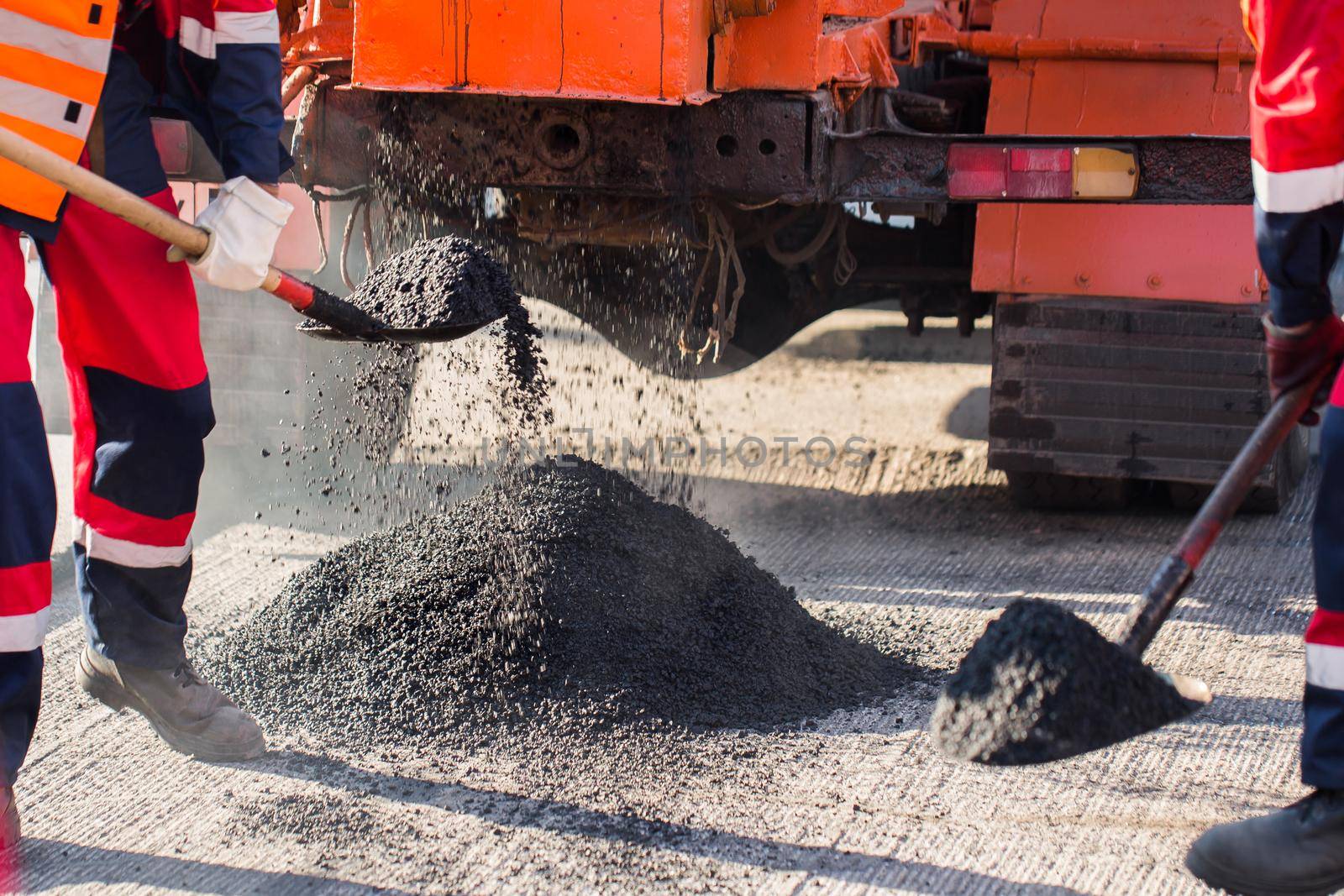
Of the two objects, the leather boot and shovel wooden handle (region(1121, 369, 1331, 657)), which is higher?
shovel wooden handle (region(1121, 369, 1331, 657))

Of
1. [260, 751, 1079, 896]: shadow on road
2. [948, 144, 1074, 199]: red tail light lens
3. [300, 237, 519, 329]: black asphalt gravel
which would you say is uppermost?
[948, 144, 1074, 199]: red tail light lens

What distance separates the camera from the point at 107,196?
216cm

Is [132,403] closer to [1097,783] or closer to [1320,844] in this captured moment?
[1097,783]

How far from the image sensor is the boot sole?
78.5 inches

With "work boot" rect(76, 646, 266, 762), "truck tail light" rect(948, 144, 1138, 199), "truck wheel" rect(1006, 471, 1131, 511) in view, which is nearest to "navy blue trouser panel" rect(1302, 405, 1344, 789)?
"truck tail light" rect(948, 144, 1138, 199)

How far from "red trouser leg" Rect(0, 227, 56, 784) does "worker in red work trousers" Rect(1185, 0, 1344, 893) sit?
6.00 ft

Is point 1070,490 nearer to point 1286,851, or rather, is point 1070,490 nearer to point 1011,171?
point 1011,171

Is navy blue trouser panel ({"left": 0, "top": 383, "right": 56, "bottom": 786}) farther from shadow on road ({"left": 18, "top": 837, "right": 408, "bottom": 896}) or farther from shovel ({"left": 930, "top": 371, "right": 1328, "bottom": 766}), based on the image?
shovel ({"left": 930, "top": 371, "right": 1328, "bottom": 766})

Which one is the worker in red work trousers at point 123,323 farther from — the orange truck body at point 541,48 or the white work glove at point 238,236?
the orange truck body at point 541,48

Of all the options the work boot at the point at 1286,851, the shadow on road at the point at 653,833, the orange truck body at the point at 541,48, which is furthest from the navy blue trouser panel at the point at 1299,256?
the orange truck body at the point at 541,48

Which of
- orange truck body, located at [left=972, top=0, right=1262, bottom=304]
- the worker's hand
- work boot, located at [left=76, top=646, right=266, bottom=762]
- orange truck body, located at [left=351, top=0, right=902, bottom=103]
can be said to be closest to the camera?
the worker's hand

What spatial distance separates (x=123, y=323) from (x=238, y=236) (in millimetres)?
259

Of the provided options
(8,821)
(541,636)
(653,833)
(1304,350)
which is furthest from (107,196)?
(1304,350)

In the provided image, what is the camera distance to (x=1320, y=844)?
6.49ft
